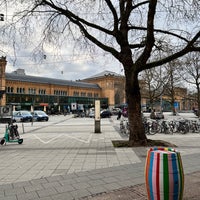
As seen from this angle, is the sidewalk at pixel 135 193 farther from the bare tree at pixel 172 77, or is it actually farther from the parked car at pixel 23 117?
the parked car at pixel 23 117

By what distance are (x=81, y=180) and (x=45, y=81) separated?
272 feet

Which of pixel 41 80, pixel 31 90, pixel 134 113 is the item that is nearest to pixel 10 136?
pixel 134 113

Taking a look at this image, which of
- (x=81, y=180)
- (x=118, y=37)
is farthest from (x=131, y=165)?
(x=118, y=37)

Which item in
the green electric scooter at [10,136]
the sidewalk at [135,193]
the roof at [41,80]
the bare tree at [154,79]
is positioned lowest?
the sidewalk at [135,193]

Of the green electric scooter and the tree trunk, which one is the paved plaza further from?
the green electric scooter

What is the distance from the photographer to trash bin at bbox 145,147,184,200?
3.33 metres

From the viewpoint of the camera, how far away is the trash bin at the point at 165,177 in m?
3.33

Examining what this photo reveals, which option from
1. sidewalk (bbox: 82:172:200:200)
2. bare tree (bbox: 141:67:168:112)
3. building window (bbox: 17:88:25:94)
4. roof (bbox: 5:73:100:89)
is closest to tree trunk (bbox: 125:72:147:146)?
sidewalk (bbox: 82:172:200:200)

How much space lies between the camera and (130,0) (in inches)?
467

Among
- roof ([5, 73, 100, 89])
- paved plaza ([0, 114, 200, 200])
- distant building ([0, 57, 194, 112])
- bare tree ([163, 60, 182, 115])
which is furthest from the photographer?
roof ([5, 73, 100, 89])

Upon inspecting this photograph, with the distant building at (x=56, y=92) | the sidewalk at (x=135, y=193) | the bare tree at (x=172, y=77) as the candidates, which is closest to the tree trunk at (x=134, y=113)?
the sidewalk at (x=135, y=193)

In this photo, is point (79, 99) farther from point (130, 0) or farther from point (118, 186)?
point (118, 186)

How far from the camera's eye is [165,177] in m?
3.32

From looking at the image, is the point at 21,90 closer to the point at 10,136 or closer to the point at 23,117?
the point at 23,117
